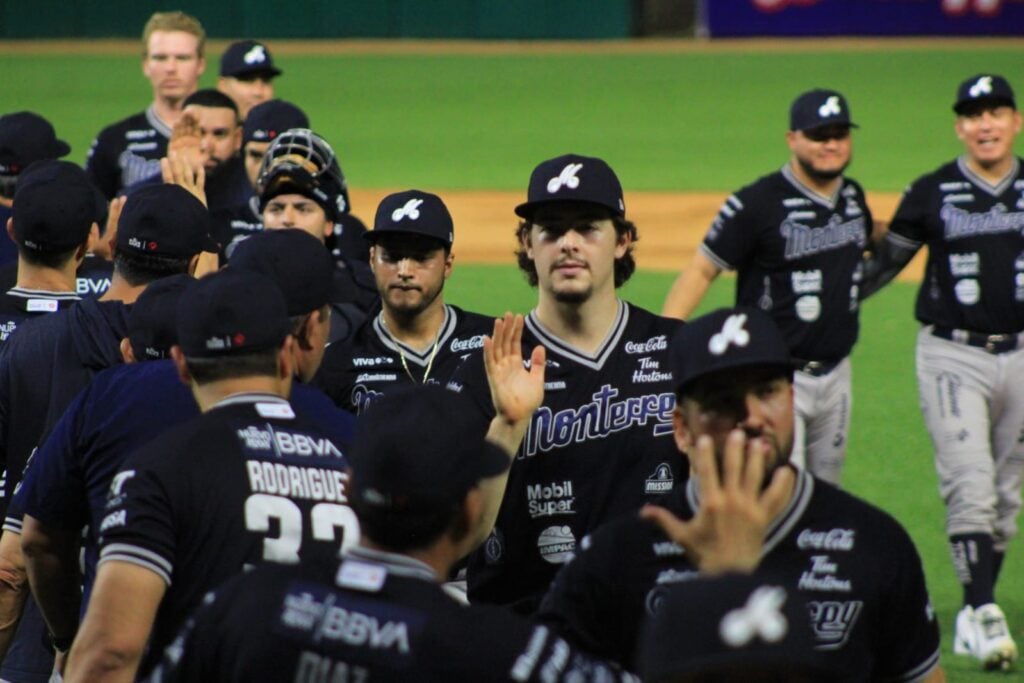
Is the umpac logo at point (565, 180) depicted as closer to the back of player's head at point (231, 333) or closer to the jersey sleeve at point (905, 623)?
the back of player's head at point (231, 333)

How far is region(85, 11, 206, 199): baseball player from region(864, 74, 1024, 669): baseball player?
4.16 meters

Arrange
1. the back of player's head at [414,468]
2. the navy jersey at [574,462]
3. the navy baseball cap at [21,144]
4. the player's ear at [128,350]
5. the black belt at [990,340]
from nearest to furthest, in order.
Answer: the back of player's head at [414,468]
the player's ear at [128,350]
the navy jersey at [574,462]
the navy baseball cap at [21,144]
the black belt at [990,340]

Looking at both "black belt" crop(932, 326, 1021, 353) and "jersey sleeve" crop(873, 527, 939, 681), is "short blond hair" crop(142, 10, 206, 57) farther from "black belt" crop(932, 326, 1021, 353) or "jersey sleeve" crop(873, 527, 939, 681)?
"jersey sleeve" crop(873, 527, 939, 681)

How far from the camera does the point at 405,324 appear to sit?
228 inches

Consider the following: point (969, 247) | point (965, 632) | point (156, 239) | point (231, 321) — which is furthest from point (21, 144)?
point (965, 632)

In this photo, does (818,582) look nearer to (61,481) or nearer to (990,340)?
(61,481)

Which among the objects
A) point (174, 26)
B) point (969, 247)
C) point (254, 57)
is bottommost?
point (969, 247)

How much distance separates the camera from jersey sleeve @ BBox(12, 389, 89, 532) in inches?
156

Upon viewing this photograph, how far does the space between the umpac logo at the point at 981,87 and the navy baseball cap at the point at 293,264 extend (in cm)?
421

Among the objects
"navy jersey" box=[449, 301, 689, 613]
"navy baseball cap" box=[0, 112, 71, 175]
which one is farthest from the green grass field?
"navy jersey" box=[449, 301, 689, 613]

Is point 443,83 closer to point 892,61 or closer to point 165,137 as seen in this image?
point 892,61

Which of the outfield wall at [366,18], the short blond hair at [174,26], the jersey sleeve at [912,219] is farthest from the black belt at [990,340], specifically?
the outfield wall at [366,18]

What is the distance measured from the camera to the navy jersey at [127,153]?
9.31 metres

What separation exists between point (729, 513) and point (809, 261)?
5.19m
